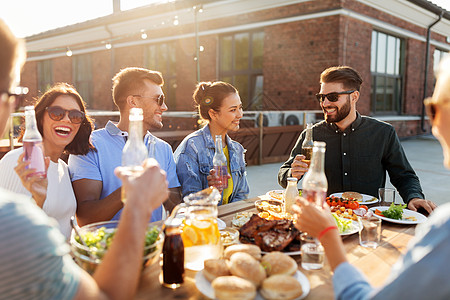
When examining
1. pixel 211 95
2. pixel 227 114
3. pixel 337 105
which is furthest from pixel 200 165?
pixel 337 105

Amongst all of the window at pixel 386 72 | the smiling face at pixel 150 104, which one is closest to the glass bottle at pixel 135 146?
the smiling face at pixel 150 104

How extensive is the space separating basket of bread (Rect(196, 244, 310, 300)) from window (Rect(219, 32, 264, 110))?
1059 centimetres

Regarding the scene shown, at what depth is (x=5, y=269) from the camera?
0.82m

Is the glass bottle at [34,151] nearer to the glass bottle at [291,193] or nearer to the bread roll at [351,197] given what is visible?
the glass bottle at [291,193]

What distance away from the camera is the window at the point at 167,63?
1401 cm

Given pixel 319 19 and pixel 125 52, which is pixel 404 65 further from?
pixel 125 52

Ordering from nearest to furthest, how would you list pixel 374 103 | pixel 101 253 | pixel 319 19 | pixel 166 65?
pixel 101 253, pixel 319 19, pixel 374 103, pixel 166 65

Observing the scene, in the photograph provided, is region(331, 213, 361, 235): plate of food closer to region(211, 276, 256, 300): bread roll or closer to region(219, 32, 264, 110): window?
region(211, 276, 256, 300): bread roll

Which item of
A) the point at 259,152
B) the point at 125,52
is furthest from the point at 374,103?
the point at 125,52

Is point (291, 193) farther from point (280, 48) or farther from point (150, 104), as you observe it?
point (280, 48)

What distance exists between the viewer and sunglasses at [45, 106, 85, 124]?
7.36ft

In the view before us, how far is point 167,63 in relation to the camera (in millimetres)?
14203

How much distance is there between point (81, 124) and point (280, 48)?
951 centimetres

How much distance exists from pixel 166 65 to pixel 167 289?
13649mm
